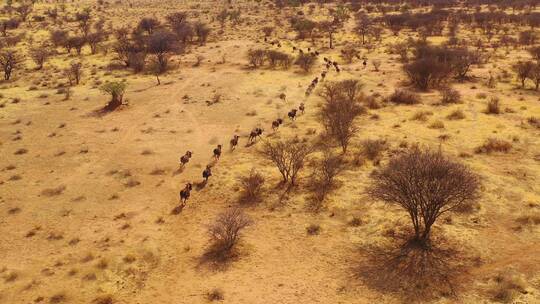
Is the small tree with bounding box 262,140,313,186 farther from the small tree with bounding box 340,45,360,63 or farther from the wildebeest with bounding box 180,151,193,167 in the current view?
the small tree with bounding box 340,45,360,63

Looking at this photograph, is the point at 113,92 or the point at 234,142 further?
the point at 113,92

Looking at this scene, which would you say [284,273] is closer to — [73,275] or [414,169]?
[414,169]

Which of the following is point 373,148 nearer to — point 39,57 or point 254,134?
point 254,134

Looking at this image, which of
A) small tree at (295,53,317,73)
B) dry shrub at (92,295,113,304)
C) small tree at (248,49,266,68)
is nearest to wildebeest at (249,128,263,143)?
dry shrub at (92,295,113,304)

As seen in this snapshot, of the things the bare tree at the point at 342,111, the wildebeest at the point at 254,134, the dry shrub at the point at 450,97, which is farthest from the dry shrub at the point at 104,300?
the dry shrub at the point at 450,97

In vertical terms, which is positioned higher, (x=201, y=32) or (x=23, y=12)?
(x=23, y=12)

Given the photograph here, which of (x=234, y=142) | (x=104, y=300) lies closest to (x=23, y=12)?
(x=234, y=142)

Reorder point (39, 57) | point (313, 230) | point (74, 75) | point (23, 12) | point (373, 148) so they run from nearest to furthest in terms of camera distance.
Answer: point (313, 230) < point (373, 148) < point (74, 75) < point (39, 57) < point (23, 12)
